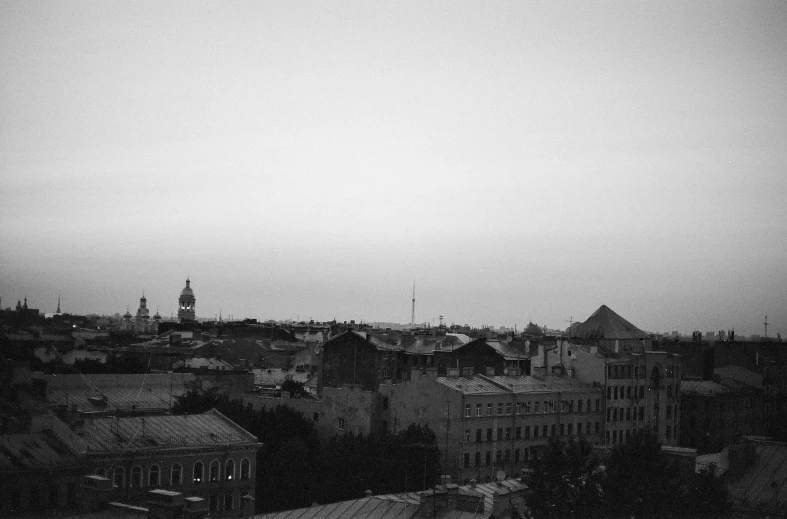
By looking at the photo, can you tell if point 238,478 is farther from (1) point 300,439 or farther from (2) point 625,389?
(2) point 625,389

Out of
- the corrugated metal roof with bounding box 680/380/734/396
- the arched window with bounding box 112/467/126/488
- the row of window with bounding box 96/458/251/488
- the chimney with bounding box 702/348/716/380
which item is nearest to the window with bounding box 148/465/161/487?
the row of window with bounding box 96/458/251/488

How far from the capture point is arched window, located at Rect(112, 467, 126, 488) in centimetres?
2613

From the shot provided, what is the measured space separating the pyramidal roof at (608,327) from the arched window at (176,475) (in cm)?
3228

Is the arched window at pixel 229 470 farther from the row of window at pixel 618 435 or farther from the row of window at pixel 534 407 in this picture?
the row of window at pixel 618 435

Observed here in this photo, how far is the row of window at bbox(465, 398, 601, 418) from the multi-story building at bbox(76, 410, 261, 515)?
11879 mm

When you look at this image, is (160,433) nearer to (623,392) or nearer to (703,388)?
(623,392)

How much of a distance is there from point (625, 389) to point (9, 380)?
106 feet

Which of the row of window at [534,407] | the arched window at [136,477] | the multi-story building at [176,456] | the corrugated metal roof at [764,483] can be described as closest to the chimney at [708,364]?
the row of window at [534,407]

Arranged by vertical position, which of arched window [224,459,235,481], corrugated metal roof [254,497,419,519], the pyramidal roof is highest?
the pyramidal roof

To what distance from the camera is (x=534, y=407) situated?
42656mm

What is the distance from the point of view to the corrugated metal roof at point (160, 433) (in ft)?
89.5

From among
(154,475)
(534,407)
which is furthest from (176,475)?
(534,407)

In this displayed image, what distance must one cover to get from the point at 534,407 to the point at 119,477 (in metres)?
21.0

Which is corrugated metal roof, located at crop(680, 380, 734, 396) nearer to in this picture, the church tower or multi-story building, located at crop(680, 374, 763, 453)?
multi-story building, located at crop(680, 374, 763, 453)
